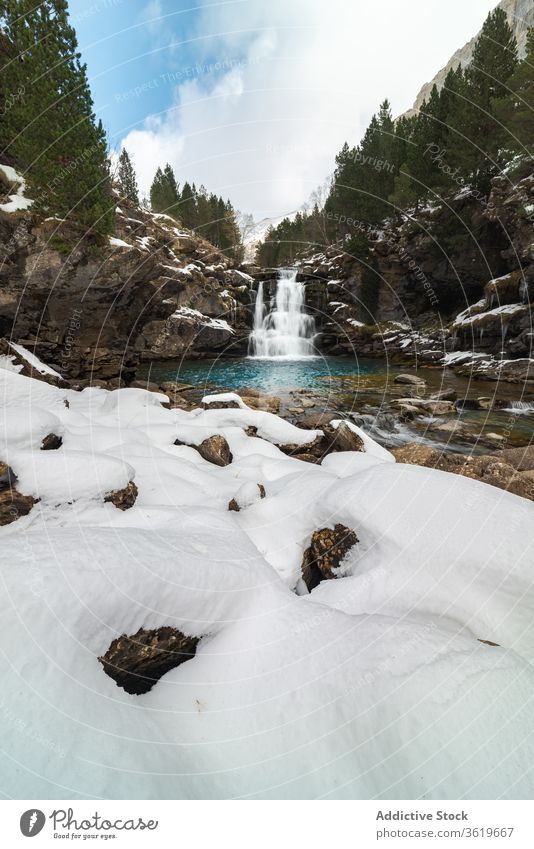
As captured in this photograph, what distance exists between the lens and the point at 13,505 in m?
3.93

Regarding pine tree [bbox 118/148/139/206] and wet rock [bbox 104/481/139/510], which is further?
pine tree [bbox 118/148/139/206]

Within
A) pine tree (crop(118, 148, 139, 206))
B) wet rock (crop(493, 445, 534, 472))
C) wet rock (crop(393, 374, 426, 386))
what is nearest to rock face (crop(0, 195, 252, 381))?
wet rock (crop(393, 374, 426, 386))

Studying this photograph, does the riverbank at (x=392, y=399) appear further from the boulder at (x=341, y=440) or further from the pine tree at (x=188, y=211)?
the pine tree at (x=188, y=211)

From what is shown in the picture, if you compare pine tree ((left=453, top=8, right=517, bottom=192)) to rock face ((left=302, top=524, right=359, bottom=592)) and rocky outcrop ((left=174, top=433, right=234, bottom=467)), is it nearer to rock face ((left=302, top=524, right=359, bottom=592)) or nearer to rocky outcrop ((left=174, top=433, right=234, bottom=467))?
rocky outcrop ((left=174, top=433, right=234, bottom=467))

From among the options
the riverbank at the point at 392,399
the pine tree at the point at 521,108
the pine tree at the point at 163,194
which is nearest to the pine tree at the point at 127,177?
the pine tree at the point at 163,194

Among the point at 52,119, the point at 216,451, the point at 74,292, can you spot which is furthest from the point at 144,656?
the point at 52,119

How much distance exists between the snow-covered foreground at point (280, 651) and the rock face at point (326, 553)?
0.10 metres

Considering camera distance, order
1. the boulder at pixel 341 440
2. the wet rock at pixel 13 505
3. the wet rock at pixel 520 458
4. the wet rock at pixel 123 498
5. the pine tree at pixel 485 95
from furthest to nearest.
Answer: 1. the pine tree at pixel 485 95
2. the boulder at pixel 341 440
3. the wet rock at pixel 520 458
4. the wet rock at pixel 123 498
5. the wet rock at pixel 13 505

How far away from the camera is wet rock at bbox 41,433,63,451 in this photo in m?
5.30

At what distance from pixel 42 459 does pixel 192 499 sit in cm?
210

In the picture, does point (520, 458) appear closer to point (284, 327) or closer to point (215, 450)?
point (215, 450)

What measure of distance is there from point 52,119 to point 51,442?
64.2 ft

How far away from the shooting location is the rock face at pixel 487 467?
6194mm

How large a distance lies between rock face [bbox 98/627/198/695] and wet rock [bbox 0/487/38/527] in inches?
102
